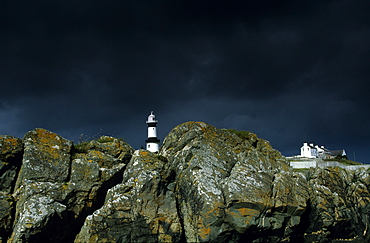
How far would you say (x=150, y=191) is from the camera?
1516 cm

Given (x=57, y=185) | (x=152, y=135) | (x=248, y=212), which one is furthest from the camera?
(x=152, y=135)

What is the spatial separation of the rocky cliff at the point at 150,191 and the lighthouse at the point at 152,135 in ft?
173

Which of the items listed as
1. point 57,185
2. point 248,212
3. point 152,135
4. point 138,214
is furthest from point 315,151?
point 57,185

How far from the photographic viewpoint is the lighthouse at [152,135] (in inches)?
2808

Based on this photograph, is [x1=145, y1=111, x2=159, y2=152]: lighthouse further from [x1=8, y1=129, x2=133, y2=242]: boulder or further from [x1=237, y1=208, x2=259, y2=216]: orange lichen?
[x1=237, y1=208, x2=259, y2=216]: orange lichen

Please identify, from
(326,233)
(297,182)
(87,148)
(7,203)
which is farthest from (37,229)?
(326,233)

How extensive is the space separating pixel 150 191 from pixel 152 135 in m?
57.8

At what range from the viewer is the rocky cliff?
14.2 m

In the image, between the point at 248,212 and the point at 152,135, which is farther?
the point at 152,135

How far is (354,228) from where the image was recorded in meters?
26.5

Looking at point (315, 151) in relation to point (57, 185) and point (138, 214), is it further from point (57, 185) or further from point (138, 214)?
point (57, 185)

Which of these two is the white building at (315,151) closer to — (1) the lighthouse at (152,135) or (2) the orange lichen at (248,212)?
(1) the lighthouse at (152,135)

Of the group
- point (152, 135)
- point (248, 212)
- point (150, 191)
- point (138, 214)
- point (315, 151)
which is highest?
point (315, 151)

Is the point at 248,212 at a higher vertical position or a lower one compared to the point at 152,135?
lower
